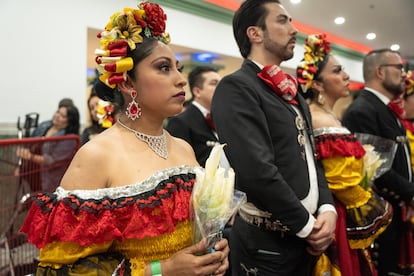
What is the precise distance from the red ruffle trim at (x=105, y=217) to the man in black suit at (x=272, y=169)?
0.51m

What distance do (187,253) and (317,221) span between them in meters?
0.75

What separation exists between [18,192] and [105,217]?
1.57 m

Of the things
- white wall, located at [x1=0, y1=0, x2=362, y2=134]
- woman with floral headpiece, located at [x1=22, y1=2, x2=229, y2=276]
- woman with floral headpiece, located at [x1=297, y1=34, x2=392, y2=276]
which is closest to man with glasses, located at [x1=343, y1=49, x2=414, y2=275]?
woman with floral headpiece, located at [x1=297, y1=34, x2=392, y2=276]

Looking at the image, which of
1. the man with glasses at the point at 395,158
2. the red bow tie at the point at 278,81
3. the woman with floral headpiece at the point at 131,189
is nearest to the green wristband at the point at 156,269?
the woman with floral headpiece at the point at 131,189

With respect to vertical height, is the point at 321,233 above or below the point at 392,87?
below

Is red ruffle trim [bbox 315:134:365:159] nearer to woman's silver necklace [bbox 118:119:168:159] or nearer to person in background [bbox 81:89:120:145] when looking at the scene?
woman's silver necklace [bbox 118:119:168:159]

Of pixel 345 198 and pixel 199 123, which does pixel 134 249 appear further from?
pixel 199 123

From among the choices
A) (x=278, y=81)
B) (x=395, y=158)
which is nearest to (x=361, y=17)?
(x=395, y=158)

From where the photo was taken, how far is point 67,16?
13.8 feet

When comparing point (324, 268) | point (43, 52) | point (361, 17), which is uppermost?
point (361, 17)

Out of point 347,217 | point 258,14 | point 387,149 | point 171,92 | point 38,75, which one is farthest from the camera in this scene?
point 38,75

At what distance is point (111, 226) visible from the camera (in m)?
1.08

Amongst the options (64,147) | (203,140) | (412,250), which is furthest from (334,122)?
(64,147)

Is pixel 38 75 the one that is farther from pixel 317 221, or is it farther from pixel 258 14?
pixel 317 221
